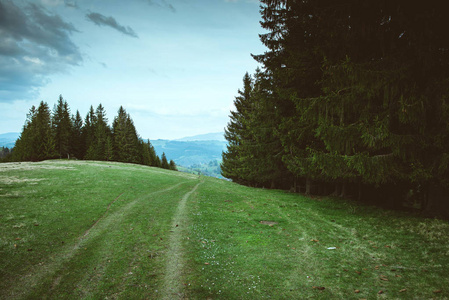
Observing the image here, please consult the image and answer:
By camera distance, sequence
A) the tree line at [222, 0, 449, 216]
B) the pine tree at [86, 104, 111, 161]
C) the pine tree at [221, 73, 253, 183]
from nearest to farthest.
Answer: the tree line at [222, 0, 449, 216] → the pine tree at [221, 73, 253, 183] → the pine tree at [86, 104, 111, 161]

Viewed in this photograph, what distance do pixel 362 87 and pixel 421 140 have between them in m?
3.33

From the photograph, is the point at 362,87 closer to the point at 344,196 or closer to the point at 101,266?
the point at 344,196

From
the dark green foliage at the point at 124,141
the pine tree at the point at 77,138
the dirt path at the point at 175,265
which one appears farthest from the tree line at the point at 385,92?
the pine tree at the point at 77,138

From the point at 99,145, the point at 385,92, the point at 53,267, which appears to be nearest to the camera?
the point at 53,267

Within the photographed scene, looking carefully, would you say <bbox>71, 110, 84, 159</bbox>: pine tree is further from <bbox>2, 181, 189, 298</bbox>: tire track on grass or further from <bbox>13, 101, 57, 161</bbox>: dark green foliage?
<bbox>2, 181, 189, 298</bbox>: tire track on grass

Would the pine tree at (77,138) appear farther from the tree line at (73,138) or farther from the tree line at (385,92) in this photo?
the tree line at (385,92)

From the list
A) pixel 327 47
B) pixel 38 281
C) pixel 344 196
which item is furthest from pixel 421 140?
pixel 38 281

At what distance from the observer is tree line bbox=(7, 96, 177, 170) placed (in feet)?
180

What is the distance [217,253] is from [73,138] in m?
74.0

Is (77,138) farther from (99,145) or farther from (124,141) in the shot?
(124,141)

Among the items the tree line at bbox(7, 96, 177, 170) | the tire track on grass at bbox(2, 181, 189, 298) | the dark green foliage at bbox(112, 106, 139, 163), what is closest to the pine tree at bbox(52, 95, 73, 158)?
the tree line at bbox(7, 96, 177, 170)

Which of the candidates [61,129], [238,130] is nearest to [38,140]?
[61,129]

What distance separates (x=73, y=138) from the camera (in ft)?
212

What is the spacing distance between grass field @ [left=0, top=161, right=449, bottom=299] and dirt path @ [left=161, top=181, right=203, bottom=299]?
0.11 ft
